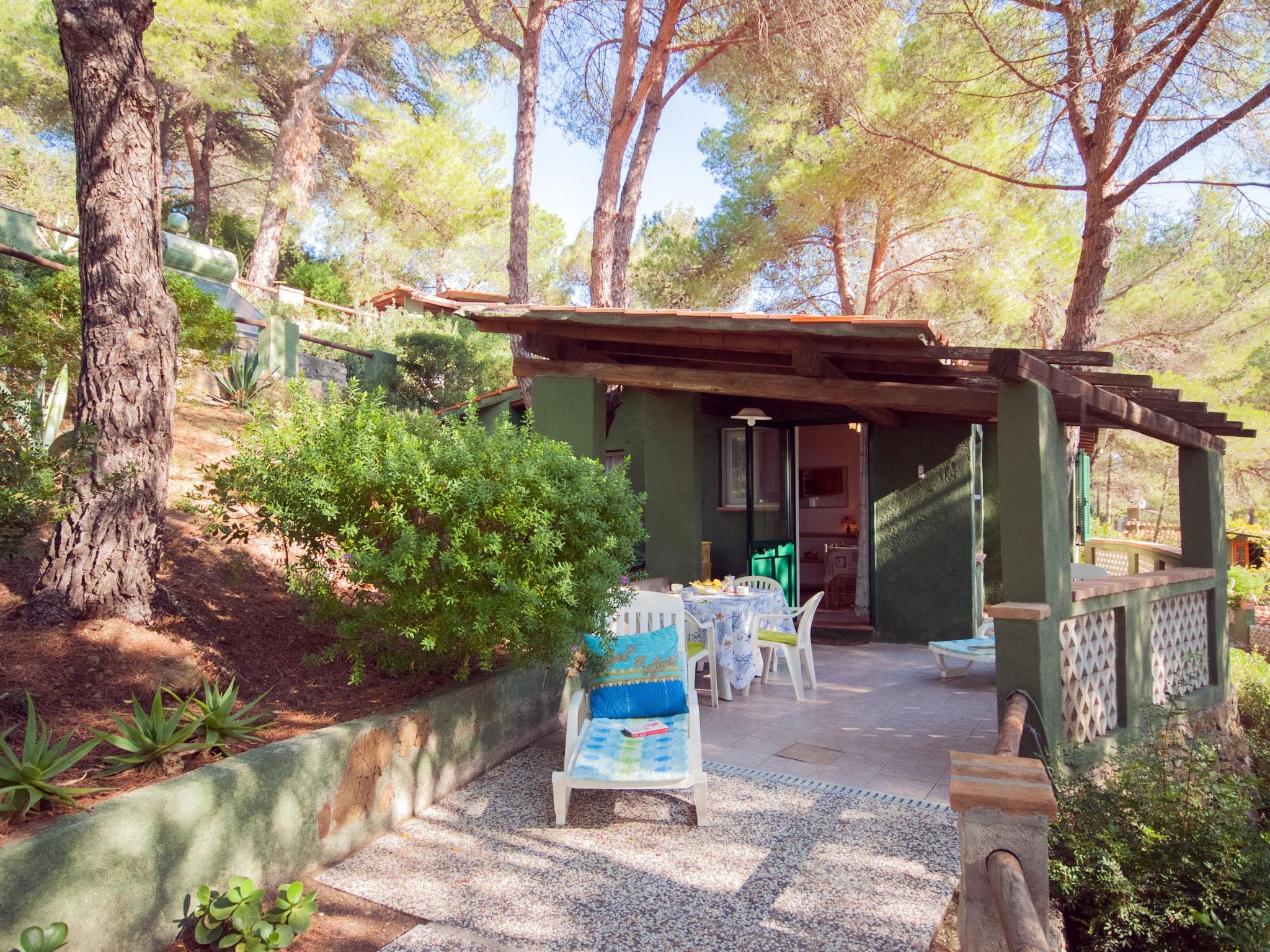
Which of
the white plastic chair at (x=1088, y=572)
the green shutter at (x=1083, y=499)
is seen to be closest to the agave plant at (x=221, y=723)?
the white plastic chair at (x=1088, y=572)

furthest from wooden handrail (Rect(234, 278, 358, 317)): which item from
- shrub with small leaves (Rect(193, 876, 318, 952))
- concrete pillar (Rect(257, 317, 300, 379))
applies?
shrub with small leaves (Rect(193, 876, 318, 952))

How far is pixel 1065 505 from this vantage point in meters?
4.95

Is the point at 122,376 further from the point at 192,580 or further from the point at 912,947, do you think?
the point at 912,947

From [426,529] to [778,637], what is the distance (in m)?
3.44

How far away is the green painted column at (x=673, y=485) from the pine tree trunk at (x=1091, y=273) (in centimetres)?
401

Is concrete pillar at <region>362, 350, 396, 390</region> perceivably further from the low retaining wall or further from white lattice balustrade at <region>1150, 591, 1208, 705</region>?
white lattice balustrade at <region>1150, 591, 1208, 705</region>

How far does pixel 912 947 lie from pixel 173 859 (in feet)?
8.13

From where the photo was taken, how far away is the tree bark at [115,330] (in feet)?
13.1

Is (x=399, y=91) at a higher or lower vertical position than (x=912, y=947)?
higher

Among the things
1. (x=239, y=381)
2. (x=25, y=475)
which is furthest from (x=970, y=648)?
(x=239, y=381)

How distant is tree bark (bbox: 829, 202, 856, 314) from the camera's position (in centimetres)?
1312

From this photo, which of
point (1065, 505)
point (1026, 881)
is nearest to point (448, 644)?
point (1026, 881)

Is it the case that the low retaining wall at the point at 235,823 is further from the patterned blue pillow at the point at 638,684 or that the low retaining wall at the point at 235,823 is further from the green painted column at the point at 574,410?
the green painted column at the point at 574,410

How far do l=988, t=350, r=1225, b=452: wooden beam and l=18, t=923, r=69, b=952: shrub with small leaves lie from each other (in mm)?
4369
